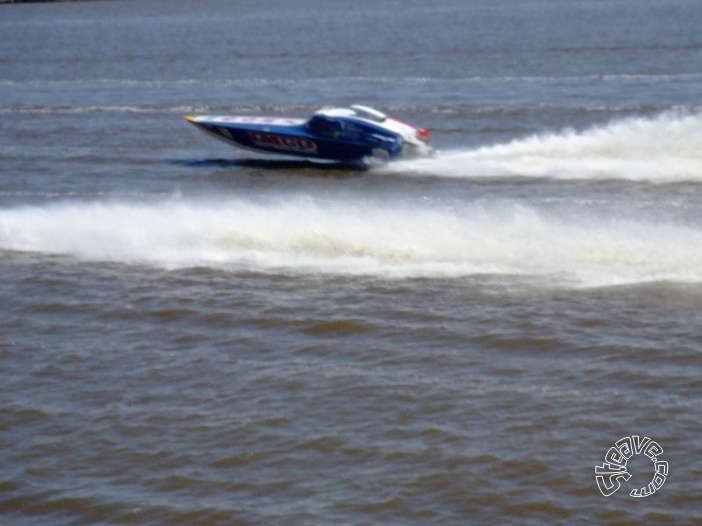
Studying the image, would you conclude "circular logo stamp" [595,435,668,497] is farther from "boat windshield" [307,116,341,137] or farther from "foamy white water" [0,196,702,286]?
"boat windshield" [307,116,341,137]

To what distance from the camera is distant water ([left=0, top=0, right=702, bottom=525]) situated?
392 inches

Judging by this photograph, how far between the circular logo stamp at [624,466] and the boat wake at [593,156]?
1130 cm

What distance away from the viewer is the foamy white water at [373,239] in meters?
15.2

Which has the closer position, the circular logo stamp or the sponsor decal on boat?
the circular logo stamp

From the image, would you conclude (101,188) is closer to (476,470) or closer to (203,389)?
(203,389)

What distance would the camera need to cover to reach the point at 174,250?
55.4 feet

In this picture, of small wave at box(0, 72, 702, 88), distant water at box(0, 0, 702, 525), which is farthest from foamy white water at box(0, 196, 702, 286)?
small wave at box(0, 72, 702, 88)

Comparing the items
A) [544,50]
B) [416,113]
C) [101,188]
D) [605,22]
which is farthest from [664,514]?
[605,22]

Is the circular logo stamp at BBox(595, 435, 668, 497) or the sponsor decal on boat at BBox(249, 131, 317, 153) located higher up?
the sponsor decal on boat at BBox(249, 131, 317, 153)

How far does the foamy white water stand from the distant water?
5 cm

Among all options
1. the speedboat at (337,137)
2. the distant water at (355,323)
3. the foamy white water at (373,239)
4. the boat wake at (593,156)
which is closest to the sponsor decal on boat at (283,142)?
the speedboat at (337,137)

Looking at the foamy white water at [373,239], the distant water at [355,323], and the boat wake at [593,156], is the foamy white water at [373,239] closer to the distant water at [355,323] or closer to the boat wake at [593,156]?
the distant water at [355,323]

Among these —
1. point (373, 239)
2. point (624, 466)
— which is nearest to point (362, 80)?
point (373, 239)

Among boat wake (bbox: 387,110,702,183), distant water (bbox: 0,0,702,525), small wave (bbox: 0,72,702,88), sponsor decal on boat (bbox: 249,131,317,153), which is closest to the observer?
distant water (bbox: 0,0,702,525)
